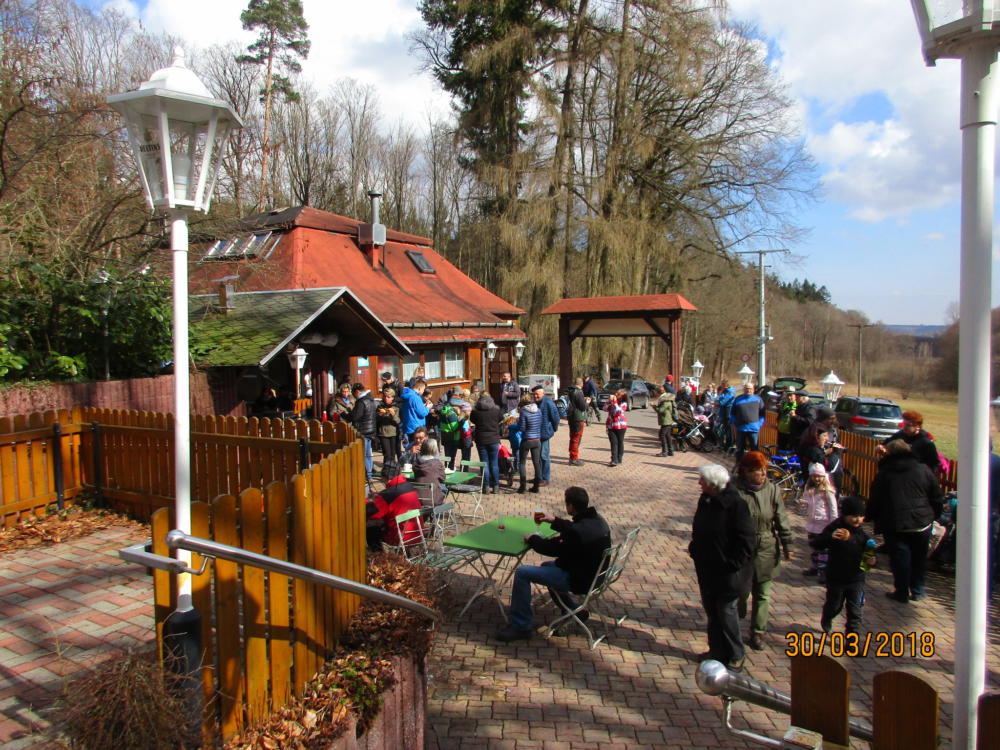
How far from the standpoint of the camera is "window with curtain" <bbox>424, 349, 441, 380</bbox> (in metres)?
22.1

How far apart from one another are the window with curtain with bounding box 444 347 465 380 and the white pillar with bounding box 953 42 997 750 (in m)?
20.6

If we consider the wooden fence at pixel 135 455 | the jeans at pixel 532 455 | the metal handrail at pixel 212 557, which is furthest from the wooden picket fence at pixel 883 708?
the jeans at pixel 532 455

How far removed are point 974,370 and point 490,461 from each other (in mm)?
8600

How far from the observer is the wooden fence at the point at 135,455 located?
21.5 feet

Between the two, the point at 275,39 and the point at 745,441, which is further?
the point at 275,39

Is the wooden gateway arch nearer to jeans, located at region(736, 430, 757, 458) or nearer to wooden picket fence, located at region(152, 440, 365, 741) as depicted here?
jeans, located at region(736, 430, 757, 458)

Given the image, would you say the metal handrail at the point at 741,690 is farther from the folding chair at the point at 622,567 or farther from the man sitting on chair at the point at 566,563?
the folding chair at the point at 622,567

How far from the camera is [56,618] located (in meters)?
4.54

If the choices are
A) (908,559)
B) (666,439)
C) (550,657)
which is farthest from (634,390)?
(550,657)

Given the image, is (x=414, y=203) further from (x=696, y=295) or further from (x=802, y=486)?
(x=802, y=486)

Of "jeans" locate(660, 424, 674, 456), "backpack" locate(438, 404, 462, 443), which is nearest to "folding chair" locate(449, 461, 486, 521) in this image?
"backpack" locate(438, 404, 462, 443)

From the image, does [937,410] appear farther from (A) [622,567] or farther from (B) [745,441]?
(A) [622,567]

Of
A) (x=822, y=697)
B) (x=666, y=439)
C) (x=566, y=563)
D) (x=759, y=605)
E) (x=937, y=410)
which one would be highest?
(x=822, y=697)

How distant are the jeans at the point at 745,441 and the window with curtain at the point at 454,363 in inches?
469
